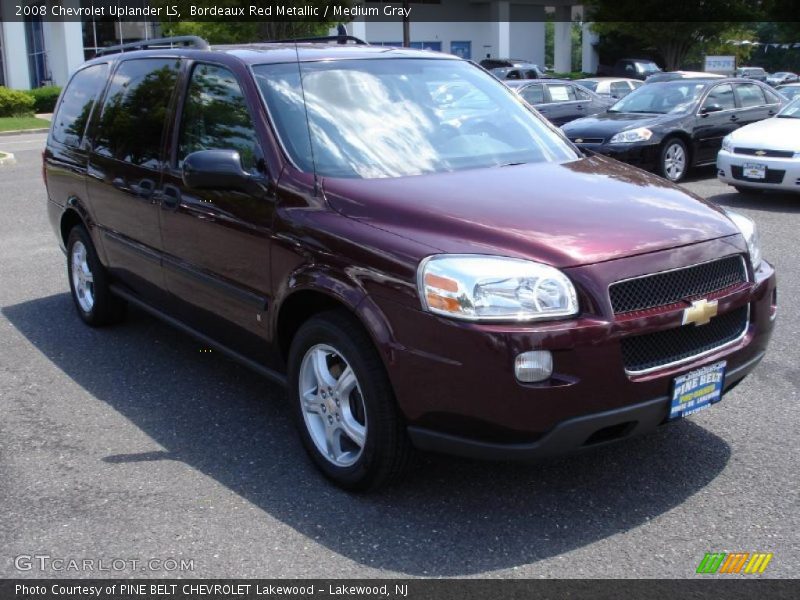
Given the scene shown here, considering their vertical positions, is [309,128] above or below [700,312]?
above

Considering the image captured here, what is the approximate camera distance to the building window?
3916 cm

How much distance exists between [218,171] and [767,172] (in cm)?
866

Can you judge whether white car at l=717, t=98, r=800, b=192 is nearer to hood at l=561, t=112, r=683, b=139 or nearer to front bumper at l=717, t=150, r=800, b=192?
front bumper at l=717, t=150, r=800, b=192

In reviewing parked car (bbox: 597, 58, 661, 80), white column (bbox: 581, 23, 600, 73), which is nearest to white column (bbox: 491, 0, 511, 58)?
white column (bbox: 581, 23, 600, 73)

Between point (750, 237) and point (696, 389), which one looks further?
point (750, 237)

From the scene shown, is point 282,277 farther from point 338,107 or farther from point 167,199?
point 167,199

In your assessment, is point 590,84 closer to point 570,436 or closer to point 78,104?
point 78,104

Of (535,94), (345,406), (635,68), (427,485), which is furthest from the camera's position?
(635,68)

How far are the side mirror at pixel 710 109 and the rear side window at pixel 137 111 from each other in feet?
33.6

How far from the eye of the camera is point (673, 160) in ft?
43.5

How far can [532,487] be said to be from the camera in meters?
3.91

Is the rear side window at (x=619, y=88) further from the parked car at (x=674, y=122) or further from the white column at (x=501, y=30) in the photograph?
the white column at (x=501, y=30)

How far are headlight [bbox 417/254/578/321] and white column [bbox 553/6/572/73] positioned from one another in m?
53.9

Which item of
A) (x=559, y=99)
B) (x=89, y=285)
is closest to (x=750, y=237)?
(x=89, y=285)
